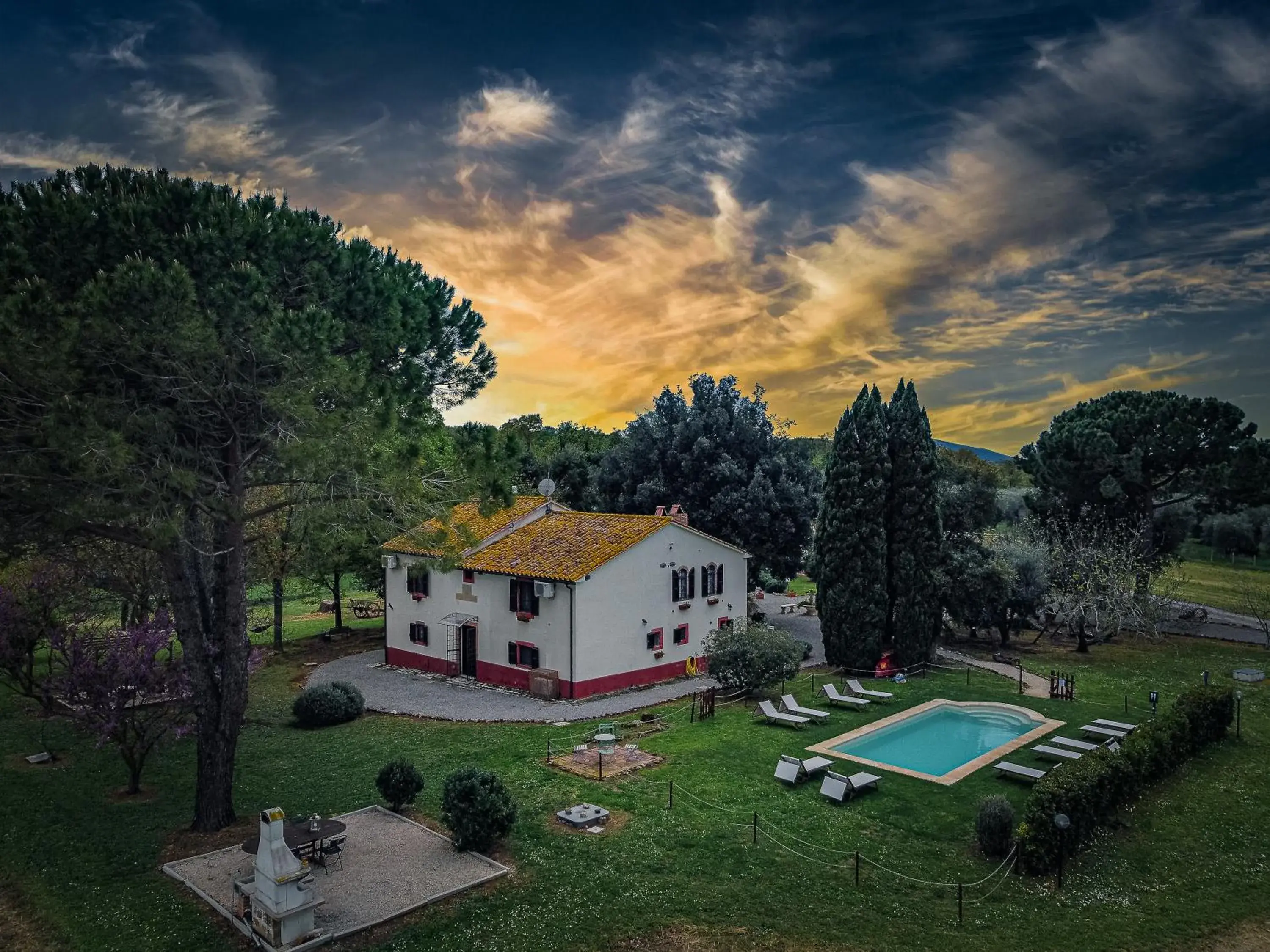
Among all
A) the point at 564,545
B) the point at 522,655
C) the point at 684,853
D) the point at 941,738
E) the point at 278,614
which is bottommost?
the point at 941,738

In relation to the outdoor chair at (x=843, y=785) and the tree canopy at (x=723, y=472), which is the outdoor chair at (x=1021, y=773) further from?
the tree canopy at (x=723, y=472)

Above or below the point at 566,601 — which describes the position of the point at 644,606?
below

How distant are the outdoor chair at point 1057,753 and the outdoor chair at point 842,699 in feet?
19.8

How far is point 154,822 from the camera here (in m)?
16.5

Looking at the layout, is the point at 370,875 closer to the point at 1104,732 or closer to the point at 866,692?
the point at 866,692

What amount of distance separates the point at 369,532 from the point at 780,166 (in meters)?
16.1

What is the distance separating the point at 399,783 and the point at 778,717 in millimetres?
11586

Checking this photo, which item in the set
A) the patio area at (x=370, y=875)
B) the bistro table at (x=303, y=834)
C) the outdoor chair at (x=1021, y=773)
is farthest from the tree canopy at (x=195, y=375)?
the outdoor chair at (x=1021, y=773)

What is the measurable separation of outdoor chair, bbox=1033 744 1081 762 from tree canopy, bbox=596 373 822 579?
61.6 feet

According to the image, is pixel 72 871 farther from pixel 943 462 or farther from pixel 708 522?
pixel 943 462

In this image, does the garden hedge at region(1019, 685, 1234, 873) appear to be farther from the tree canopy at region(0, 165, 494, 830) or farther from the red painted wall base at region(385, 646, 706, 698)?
the red painted wall base at region(385, 646, 706, 698)

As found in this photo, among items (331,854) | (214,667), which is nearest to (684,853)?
(331,854)

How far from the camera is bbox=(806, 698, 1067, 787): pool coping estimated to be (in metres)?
19.5

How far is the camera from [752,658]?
2623cm
